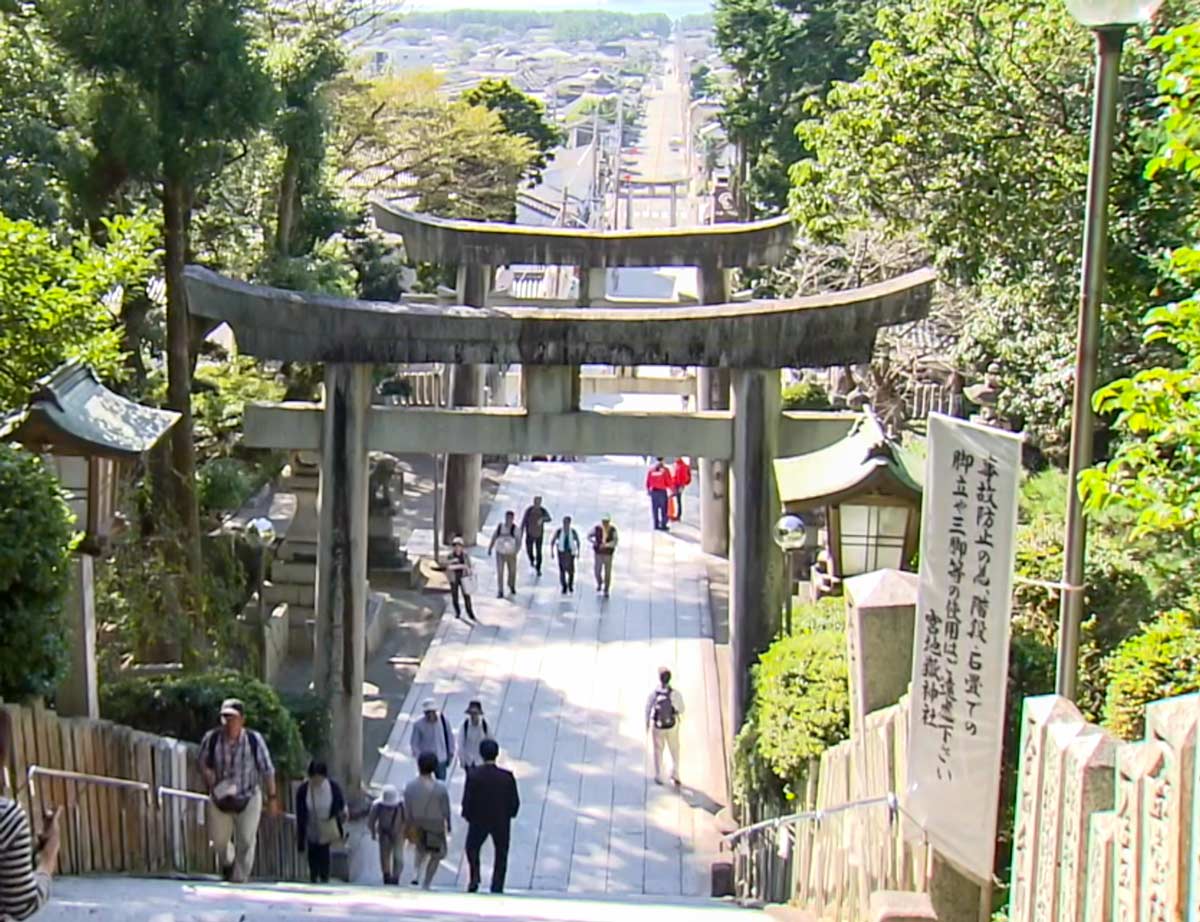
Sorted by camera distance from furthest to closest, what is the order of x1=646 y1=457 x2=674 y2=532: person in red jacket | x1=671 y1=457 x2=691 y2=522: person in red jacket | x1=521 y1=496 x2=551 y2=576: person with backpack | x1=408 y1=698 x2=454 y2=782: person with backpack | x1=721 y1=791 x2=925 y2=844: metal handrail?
1. x1=671 y1=457 x2=691 y2=522: person in red jacket
2. x1=646 y1=457 x2=674 y2=532: person in red jacket
3. x1=521 y1=496 x2=551 y2=576: person with backpack
4. x1=408 y1=698 x2=454 y2=782: person with backpack
5. x1=721 y1=791 x2=925 y2=844: metal handrail

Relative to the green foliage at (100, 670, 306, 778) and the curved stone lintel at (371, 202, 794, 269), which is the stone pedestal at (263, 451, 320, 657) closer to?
the curved stone lintel at (371, 202, 794, 269)

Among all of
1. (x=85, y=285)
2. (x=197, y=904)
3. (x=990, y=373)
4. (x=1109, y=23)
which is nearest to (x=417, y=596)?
(x=990, y=373)

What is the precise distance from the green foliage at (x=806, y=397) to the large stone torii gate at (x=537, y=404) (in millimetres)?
10348

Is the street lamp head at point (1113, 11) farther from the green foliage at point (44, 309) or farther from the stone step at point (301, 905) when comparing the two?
the green foliage at point (44, 309)

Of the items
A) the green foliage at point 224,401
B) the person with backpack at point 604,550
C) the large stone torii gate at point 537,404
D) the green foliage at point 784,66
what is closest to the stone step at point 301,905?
the large stone torii gate at point 537,404

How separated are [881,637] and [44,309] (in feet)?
17.3

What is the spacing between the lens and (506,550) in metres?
18.2

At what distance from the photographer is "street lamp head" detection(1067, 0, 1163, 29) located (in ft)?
18.6

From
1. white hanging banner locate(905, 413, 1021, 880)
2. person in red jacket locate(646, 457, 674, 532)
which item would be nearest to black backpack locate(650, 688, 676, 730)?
white hanging banner locate(905, 413, 1021, 880)

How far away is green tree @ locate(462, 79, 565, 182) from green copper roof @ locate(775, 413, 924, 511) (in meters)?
32.7

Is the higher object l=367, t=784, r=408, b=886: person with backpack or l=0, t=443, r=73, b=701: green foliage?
l=0, t=443, r=73, b=701: green foliage

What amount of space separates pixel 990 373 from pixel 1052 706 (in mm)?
12623

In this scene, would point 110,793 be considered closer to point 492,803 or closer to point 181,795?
point 181,795

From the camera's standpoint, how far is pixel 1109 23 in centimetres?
575
